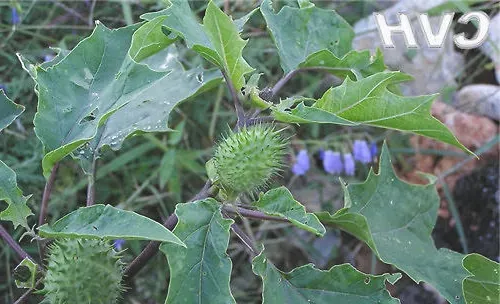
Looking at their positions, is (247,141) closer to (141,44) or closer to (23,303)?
(141,44)

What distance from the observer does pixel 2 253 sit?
1675 mm

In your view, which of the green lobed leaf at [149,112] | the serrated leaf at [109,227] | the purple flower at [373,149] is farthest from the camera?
the purple flower at [373,149]

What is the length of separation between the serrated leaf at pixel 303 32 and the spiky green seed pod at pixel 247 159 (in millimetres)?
196

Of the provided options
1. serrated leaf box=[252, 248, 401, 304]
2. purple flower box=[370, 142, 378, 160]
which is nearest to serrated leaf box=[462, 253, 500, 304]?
serrated leaf box=[252, 248, 401, 304]

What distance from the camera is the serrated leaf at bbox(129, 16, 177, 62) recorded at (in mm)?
927

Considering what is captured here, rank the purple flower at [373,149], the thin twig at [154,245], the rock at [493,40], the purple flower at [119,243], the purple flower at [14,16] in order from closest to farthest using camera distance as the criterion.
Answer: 1. the thin twig at [154,245]
2. the purple flower at [119,243]
3. the purple flower at [14,16]
4. the purple flower at [373,149]
5. the rock at [493,40]

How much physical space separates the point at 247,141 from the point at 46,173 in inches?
10.7

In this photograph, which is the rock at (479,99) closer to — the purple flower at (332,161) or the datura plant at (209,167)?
the purple flower at (332,161)

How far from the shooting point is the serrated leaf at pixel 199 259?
835mm

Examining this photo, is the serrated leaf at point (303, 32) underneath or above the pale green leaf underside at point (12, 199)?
underneath

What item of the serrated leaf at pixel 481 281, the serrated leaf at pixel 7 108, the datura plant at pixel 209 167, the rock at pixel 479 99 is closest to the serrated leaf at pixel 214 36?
the datura plant at pixel 209 167

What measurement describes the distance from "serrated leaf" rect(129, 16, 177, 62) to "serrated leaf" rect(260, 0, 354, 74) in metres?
0.19

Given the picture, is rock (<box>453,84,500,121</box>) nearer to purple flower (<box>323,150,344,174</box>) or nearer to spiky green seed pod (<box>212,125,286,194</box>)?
purple flower (<box>323,150,344,174</box>)

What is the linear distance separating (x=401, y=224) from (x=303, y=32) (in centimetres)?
35
